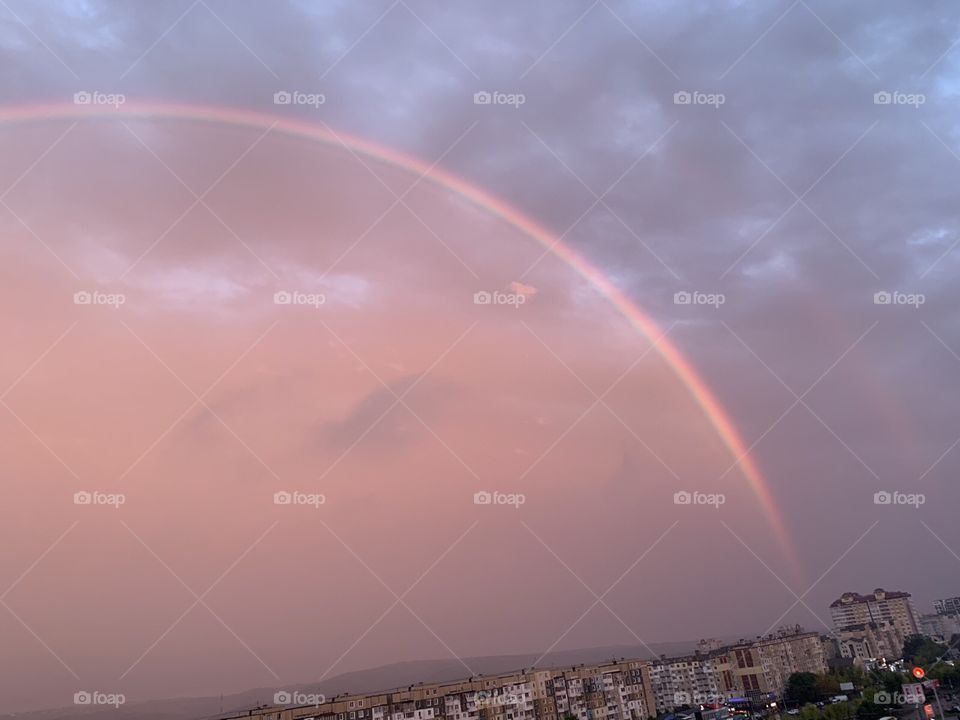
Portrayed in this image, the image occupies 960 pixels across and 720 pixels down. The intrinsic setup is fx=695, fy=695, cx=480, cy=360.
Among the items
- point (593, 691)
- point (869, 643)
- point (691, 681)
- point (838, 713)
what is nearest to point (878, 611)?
point (869, 643)

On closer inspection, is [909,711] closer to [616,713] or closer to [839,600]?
[616,713]

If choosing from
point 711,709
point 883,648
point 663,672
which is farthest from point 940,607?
point 711,709

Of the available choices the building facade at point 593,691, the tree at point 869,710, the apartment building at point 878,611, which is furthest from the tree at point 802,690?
the apartment building at point 878,611

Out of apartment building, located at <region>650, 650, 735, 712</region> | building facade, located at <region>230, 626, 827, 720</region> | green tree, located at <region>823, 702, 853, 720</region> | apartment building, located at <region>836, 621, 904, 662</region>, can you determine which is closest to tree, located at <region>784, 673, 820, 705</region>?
building facade, located at <region>230, 626, 827, 720</region>

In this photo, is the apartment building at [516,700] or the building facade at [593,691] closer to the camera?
the apartment building at [516,700]

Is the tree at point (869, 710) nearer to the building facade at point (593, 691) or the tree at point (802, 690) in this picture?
the tree at point (802, 690)

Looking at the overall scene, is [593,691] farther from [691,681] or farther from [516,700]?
[691,681]
